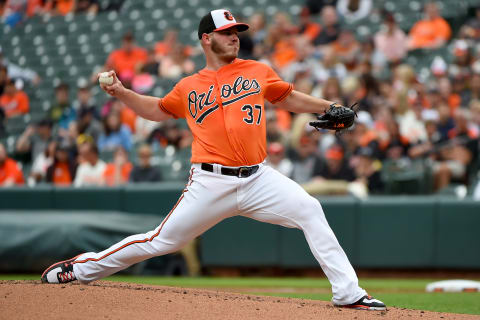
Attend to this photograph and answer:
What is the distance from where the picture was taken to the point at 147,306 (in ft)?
15.3

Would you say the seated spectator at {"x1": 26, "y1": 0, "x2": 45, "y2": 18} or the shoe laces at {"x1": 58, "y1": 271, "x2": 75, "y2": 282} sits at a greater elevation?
the seated spectator at {"x1": 26, "y1": 0, "x2": 45, "y2": 18}

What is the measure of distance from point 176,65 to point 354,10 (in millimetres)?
3459

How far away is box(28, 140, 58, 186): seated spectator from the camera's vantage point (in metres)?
11.8

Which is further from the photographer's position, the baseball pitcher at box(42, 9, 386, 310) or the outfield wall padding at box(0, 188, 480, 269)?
the outfield wall padding at box(0, 188, 480, 269)

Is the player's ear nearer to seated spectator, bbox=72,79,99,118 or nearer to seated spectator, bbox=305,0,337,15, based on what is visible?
seated spectator, bbox=72,79,99,118

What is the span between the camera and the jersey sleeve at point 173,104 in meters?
5.13

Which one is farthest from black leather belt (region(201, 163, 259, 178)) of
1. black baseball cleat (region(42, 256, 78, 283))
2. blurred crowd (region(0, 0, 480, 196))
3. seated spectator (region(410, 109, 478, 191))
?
seated spectator (region(410, 109, 478, 191))

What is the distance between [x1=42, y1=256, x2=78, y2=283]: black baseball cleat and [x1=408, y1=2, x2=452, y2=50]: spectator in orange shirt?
30.4 feet

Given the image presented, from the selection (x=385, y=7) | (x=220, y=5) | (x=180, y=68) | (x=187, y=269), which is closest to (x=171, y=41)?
(x=180, y=68)

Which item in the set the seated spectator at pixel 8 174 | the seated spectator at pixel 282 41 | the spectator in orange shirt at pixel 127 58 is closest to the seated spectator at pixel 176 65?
the spectator in orange shirt at pixel 127 58

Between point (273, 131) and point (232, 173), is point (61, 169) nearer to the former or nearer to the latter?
point (273, 131)

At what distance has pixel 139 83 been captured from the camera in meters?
13.7

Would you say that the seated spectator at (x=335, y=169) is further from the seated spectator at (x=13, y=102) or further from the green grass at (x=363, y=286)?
the seated spectator at (x=13, y=102)

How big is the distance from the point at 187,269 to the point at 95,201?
166cm
